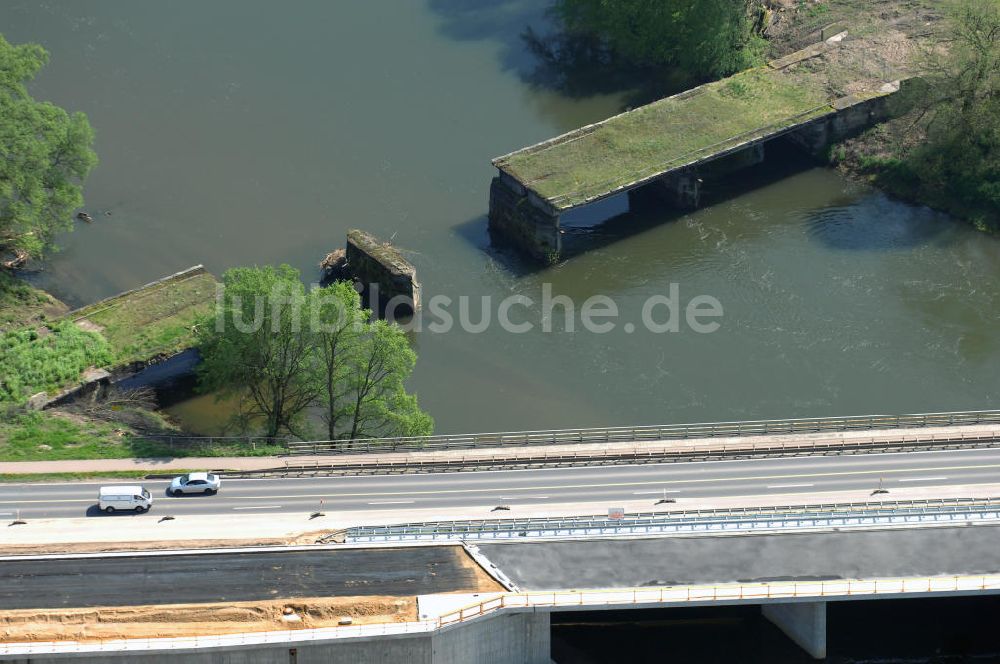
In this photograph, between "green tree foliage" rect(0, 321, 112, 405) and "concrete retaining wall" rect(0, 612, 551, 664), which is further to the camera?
"green tree foliage" rect(0, 321, 112, 405)

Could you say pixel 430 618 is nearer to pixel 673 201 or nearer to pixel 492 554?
pixel 492 554

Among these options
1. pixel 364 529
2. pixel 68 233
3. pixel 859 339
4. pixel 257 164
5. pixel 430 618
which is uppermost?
pixel 257 164

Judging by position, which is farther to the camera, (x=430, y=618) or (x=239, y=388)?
(x=239, y=388)

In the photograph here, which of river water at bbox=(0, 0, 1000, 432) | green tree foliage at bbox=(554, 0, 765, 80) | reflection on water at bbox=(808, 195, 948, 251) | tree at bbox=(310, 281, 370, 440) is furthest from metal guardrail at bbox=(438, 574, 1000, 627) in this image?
green tree foliage at bbox=(554, 0, 765, 80)

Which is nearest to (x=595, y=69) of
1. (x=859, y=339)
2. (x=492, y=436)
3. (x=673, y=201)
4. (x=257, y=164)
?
(x=673, y=201)

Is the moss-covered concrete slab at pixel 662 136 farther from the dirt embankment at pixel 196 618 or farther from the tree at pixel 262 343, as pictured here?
the dirt embankment at pixel 196 618

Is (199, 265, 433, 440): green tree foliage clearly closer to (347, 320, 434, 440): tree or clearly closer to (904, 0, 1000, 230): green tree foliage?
(347, 320, 434, 440): tree
